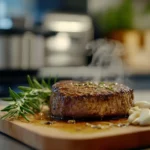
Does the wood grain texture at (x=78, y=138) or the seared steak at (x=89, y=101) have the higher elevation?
the seared steak at (x=89, y=101)

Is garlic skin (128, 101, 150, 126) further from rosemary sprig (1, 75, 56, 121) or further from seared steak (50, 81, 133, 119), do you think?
rosemary sprig (1, 75, 56, 121)

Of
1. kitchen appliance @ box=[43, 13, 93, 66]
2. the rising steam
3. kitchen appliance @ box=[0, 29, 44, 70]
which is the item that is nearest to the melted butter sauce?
the rising steam

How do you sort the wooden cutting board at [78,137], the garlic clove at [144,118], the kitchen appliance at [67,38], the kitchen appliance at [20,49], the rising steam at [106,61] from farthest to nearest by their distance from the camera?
the kitchen appliance at [67,38] → the kitchen appliance at [20,49] → the rising steam at [106,61] → the garlic clove at [144,118] → the wooden cutting board at [78,137]

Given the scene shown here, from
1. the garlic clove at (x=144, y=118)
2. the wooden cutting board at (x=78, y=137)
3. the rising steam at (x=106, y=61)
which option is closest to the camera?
the wooden cutting board at (x=78, y=137)

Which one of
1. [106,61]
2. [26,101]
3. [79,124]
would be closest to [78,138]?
[79,124]

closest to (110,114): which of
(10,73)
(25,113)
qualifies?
(25,113)

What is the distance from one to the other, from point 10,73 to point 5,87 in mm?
108

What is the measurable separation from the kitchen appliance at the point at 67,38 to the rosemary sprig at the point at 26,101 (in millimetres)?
2276

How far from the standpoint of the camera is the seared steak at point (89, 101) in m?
0.89

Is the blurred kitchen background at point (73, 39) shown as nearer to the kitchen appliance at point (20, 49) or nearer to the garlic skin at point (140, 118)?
the kitchen appliance at point (20, 49)

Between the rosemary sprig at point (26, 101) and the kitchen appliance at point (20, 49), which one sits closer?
the rosemary sprig at point (26, 101)

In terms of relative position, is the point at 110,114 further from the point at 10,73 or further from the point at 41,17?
the point at 41,17

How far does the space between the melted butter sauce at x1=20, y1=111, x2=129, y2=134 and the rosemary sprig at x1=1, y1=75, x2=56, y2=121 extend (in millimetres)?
24

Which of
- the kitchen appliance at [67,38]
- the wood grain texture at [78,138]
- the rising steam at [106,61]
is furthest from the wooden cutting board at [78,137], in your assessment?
the kitchen appliance at [67,38]
